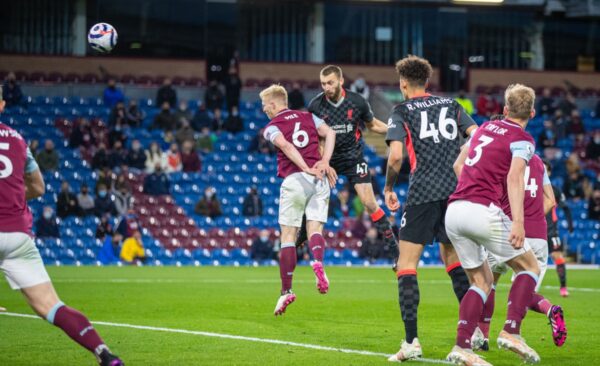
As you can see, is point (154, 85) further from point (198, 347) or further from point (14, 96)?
point (198, 347)

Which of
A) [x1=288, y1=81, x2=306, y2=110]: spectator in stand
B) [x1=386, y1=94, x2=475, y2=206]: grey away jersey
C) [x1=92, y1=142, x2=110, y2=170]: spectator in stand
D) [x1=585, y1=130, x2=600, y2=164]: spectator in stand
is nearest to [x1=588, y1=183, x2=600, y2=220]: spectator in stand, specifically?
[x1=585, y1=130, x2=600, y2=164]: spectator in stand

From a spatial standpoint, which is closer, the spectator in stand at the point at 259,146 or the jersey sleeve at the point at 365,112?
the jersey sleeve at the point at 365,112

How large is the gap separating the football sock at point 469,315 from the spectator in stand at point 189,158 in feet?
81.8

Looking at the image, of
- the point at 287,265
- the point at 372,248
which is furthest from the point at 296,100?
the point at 287,265

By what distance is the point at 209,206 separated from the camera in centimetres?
3173

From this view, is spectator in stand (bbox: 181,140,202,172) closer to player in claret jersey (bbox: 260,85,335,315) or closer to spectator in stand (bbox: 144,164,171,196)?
spectator in stand (bbox: 144,164,171,196)

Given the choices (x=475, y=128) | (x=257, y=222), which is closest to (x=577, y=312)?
(x=475, y=128)

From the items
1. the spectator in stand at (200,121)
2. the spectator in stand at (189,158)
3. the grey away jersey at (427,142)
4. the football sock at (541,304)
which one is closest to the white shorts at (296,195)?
the grey away jersey at (427,142)

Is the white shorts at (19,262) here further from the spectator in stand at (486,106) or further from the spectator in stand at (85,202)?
the spectator in stand at (486,106)

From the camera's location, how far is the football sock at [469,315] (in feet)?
27.9

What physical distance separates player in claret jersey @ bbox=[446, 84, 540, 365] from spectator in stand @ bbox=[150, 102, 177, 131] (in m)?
26.4

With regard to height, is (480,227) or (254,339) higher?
(480,227)

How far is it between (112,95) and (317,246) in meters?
23.6

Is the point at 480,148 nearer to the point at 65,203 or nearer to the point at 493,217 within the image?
the point at 493,217
